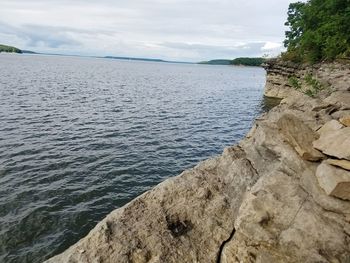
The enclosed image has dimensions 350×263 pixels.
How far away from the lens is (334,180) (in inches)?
380

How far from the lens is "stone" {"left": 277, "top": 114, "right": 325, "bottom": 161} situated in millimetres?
11288

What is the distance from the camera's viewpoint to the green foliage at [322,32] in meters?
55.8

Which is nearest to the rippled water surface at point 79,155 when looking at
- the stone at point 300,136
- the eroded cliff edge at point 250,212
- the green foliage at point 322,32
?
the eroded cliff edge at point 250,212

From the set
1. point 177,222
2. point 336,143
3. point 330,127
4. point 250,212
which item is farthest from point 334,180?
point 177,222

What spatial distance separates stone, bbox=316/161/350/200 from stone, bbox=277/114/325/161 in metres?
0.86

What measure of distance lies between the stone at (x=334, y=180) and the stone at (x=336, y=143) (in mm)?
448

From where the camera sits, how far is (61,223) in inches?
733

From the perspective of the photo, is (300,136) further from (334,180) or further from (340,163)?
(334,180)

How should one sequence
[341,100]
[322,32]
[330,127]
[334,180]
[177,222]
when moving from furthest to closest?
[322,32] < [341,100] < [177,222] < [330,127] < [334,180]

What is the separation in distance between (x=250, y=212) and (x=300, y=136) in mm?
3688

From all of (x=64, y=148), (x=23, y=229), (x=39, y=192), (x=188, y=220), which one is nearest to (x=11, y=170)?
(x=39, y=192)

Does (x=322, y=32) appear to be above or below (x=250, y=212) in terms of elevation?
above

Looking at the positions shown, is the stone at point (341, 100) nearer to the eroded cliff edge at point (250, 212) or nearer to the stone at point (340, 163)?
the eroded cliff edge at point (250, 212)

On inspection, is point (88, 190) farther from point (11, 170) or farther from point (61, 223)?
point (11, 170)
